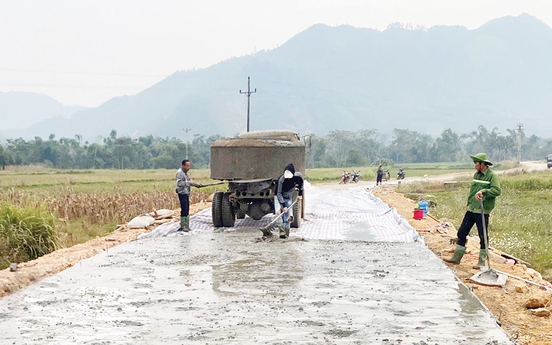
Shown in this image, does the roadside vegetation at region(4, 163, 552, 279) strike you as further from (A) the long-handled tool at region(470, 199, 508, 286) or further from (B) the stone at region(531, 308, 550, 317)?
(B) the stone at region(531, 308, 550, 317)

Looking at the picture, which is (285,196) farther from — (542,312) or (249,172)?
(542,312)

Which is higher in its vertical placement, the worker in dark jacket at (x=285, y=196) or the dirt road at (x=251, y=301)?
the worker in dark jacket at (x=285, y=196)

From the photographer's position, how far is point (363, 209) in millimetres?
19797

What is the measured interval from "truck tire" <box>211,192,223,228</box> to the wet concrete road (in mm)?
3641

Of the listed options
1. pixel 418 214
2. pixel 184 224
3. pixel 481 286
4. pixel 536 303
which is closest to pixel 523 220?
pixel 418 214

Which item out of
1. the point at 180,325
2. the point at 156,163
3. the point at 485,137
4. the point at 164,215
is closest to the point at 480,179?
the point at 180,325

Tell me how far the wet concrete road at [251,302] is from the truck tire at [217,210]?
3.64 meters

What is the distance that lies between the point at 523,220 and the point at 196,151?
81.2 meters

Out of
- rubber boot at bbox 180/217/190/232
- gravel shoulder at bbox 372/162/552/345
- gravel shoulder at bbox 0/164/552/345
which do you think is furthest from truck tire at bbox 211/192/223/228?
gravel shoulder at bbox 372/162/552/345

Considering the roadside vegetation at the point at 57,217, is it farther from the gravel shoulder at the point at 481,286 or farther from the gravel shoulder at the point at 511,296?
the gravel shoulder at the point at 511,296

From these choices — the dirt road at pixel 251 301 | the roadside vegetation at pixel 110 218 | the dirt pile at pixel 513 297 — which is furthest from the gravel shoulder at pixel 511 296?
the roadside vegetation at pixel 110 218

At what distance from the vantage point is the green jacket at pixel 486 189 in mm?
8820

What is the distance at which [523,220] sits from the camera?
17.5 metres

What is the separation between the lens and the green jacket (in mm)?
8820
